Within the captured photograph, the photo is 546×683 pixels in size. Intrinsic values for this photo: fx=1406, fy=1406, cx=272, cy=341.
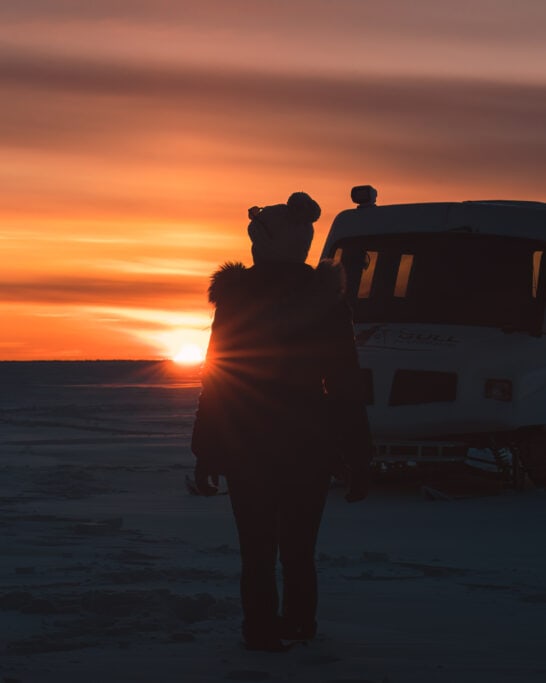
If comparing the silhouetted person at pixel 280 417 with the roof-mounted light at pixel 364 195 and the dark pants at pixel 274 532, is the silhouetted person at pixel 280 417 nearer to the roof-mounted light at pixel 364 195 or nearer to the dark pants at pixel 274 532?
the dark pants at pixel 274 532

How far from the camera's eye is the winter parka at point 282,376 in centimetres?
620

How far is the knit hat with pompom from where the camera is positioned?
20.9 ft

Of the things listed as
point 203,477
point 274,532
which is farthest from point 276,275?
point 274,532

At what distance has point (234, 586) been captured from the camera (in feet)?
26.3

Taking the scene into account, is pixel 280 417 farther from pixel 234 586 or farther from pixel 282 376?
pixel 234 586

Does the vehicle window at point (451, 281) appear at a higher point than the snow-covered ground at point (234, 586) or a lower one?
higher

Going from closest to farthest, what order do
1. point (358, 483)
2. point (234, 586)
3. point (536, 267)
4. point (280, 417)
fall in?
point (358, 483) < point (280, 417) < point (234, 586) < point (536, 267)

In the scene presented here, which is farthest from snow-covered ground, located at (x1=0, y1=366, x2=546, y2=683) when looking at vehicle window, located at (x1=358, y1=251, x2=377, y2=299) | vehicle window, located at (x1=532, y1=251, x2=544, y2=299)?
vehicle window, located at (x1=358, y1=251, x2=377, y2=299)

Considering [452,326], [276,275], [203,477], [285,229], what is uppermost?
[452,326]

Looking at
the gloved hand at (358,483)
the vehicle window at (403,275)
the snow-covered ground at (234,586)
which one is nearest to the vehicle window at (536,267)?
the vehicle window at (403,275)

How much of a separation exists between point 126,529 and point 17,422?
61.4 ft

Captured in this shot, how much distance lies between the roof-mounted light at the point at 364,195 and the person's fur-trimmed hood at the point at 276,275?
8.86 m

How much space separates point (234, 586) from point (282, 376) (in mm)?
2170

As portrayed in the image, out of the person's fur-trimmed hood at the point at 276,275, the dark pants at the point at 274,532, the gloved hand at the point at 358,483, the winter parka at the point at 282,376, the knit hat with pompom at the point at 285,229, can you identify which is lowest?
the dark pants at the point at 274,532
